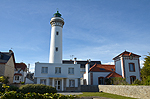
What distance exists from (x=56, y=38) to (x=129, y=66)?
15.8 metres

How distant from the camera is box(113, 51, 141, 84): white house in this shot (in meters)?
28.4

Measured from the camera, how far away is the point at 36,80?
79.8 feet

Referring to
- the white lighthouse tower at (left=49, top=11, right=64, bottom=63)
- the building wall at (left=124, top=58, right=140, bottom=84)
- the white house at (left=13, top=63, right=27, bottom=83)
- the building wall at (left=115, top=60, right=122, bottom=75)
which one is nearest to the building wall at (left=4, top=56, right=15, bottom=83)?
the white house at (left=13, top=63, right=27, bottom=83)

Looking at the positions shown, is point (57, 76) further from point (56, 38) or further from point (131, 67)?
point (131, 67)

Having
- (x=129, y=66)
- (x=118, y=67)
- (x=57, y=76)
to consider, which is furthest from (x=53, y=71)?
(x=129, y=66)

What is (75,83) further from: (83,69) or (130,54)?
(83,69)

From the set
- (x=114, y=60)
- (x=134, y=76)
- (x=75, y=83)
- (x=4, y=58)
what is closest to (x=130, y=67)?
(x=134, y=76)

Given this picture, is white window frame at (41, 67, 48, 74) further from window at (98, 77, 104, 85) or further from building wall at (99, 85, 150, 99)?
building wall at (99, 85, 150, 99)

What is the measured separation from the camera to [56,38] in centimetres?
2767

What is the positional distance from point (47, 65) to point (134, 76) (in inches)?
682

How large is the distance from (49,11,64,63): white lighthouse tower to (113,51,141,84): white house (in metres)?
12.6

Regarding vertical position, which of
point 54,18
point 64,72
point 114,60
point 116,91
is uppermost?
point 54,18

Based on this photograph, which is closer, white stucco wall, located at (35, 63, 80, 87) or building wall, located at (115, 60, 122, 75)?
white stucco wall, located at (35, 63, 80, 87)

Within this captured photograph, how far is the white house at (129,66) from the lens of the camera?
2836cm
